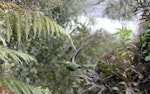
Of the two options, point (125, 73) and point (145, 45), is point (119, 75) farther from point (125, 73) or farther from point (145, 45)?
point (145, 45)

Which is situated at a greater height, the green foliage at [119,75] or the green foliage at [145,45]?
the green foliage at [145,45]

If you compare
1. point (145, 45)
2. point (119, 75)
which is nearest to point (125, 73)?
point (119, 75)

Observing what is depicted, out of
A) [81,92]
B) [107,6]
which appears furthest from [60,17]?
[81,92]

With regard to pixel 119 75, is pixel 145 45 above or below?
above

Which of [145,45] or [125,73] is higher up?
[145,45]

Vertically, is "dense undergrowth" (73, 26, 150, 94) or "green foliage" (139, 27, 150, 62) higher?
"green foliage" (139, 27, 150, 62)

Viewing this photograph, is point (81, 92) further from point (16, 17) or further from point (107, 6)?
point (107, 6)

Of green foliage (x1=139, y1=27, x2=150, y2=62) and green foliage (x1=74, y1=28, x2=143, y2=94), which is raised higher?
green foliage (x1=139, y1=27, x2=150, y2=62)

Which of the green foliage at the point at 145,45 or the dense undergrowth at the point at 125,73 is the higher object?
the green foliage at the point at 145,45

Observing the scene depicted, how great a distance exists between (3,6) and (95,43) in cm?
359

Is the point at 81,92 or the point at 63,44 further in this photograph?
the point at 63,44

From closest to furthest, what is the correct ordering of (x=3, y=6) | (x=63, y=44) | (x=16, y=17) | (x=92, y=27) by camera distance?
(x=3, y=6) < (x=16, y=17) < (x=63, y=44) < (x=92, y=27)

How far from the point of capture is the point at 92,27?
4.66 metres

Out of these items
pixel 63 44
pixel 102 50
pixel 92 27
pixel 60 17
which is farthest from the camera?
pixel 102 50
